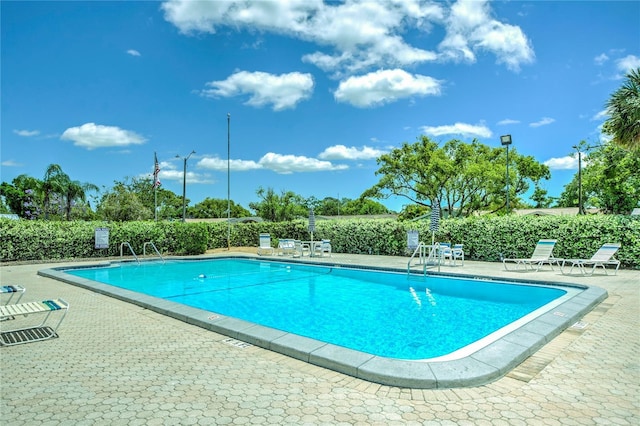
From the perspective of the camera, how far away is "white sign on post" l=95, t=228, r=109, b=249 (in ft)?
56.4

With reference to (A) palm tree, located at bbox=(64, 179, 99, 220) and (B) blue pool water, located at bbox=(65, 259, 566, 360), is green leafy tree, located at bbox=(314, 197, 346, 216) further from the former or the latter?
(B) blue pool water, located at bbox=(65, 259, 566, 360)

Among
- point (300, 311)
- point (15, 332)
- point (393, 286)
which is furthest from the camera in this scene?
point (393, 286)

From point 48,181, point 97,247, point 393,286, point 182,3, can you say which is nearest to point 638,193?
point 393,286

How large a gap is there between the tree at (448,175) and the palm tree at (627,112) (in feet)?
54.4

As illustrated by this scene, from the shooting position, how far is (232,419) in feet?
9.65

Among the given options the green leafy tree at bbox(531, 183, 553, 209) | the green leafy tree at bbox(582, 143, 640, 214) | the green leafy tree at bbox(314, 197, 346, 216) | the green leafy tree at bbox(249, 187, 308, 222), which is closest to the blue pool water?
the green leafy tree at bbox(582, 143, 640, 214)

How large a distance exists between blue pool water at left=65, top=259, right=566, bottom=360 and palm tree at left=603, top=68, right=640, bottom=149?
6.02 metres

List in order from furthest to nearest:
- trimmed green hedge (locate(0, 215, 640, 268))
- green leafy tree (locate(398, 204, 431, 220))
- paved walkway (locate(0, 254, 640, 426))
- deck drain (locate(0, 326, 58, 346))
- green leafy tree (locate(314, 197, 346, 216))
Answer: green leafy tree (locate(314, 197, 346, 216))
green leafy tree (locate(398, 204, 431, 220))
trimmed green hedge (locate(0, 215, 640, 268))
deck drain (locate(0, 326, 58, 346))
paved walkway (locate(0, 254, 640, 426))

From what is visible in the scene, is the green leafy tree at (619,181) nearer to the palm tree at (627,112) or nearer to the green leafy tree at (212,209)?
the palm tree at (627,112)

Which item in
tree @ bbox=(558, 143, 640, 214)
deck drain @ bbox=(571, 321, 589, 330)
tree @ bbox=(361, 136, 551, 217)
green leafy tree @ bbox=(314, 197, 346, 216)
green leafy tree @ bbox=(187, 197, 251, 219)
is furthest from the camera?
green leafy tree @ bbox=(314, 197, 346, 216)

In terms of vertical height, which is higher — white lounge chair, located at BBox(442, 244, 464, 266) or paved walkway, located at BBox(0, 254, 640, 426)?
white lounge chair, located at BBox(442, 244, 464, 266)

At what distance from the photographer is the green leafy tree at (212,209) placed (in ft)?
261

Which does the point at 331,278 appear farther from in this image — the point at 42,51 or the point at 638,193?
the point at 638,193

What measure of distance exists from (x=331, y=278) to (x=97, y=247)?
10915 mm
